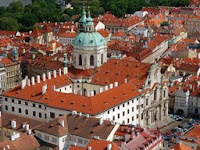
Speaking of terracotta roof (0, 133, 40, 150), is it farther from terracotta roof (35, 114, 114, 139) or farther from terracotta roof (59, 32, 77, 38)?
terracotta roof (59, 32, 77, 38)

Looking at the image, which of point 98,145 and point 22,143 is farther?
point 22,143

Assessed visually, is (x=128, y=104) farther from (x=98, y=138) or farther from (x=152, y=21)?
(x=152, y=21)

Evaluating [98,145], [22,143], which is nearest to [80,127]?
[98,145]

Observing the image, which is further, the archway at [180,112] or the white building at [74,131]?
the archway at [180,112]

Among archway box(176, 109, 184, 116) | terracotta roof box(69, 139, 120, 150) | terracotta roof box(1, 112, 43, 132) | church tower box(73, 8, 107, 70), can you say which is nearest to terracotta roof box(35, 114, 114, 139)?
terracotta roof box(69, 139, 120, 150)

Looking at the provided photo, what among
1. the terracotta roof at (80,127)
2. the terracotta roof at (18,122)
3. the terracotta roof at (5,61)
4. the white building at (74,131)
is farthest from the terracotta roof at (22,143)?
the terracotta roof at (5,61)

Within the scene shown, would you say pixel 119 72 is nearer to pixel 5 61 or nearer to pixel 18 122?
pixel 18 122

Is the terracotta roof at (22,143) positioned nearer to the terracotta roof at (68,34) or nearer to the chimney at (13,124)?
the chimney at (13,124)
